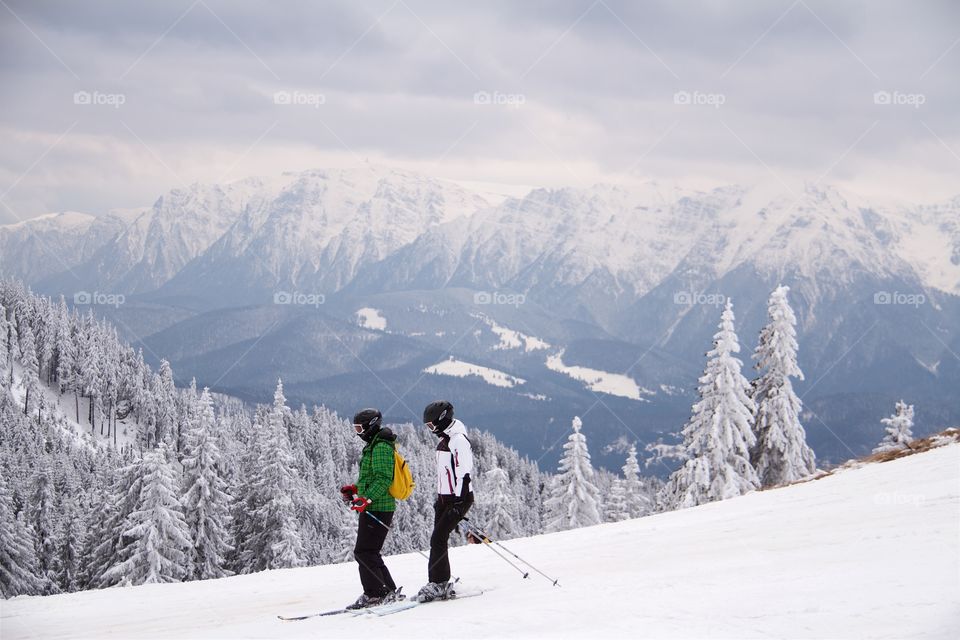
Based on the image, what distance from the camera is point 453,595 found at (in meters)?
11.0

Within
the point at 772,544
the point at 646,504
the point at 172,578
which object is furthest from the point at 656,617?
the point at 646,504

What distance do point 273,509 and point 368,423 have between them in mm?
36191

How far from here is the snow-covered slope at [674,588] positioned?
862 centimetres

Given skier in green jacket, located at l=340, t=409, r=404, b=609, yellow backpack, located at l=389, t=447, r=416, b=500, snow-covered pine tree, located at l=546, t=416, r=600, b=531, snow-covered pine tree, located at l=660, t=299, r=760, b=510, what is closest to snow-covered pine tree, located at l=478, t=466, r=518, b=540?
snow-covered pine tree, located at l=546, t=416, r=600, b=531

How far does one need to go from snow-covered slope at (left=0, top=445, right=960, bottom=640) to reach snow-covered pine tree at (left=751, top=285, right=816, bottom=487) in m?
15.8

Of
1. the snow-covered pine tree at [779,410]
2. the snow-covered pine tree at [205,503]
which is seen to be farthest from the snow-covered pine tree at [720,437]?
the snow-covered pine tree at [205,503]

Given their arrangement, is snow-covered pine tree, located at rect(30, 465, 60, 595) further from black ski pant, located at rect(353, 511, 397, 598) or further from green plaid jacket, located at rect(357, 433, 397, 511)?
green plaid jacket, located at rect(357, 433, 397, 511)

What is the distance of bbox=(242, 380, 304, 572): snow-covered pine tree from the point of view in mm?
43344

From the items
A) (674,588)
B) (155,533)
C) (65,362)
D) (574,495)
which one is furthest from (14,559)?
(65,362)

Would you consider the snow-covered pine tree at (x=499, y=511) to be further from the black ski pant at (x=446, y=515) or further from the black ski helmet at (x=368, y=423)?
the black ski helmet at (x=368, y=423)

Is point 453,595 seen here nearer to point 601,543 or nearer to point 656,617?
point 656,617

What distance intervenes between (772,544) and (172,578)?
102 feet

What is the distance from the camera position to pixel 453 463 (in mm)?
10336

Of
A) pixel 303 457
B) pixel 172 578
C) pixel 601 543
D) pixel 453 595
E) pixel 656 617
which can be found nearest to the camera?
pixel 656 617
